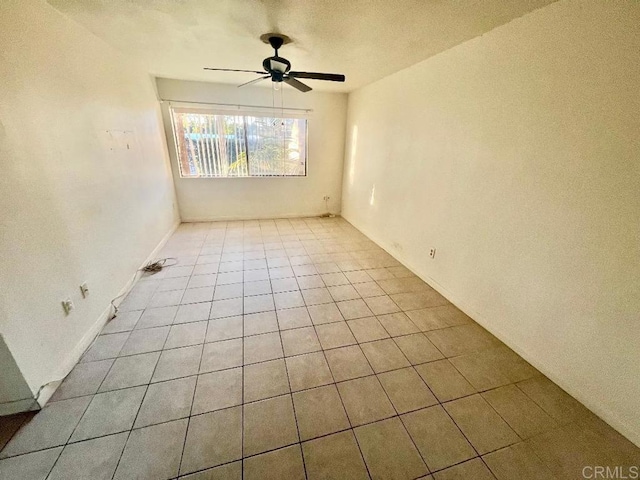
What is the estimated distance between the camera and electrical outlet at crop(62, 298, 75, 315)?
63.9 inches

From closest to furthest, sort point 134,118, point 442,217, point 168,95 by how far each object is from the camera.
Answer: point 442,217, point 134,118, point 168,95

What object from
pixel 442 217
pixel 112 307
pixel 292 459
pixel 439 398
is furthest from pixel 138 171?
pixel 439 398

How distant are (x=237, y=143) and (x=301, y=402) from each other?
406 centimetres

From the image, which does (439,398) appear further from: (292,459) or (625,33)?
(625,33)

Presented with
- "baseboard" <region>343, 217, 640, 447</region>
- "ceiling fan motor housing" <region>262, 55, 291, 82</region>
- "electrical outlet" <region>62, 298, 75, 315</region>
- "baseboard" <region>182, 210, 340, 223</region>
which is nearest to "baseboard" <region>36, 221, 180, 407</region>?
"electrical outlet" <region>62, 298, 75, 315</region>

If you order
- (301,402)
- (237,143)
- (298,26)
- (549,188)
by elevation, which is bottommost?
(301,402)

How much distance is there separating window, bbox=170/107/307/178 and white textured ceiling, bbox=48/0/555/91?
1.30 metres

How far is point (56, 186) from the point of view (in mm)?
1629

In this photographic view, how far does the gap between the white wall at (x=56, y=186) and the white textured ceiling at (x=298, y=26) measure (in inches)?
13.3

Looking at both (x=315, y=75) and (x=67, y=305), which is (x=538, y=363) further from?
(x=67, y=305)

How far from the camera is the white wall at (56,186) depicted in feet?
Result: 4.32

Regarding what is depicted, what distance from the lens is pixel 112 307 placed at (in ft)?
7.09

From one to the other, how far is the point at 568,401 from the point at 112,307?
3333 millimetres

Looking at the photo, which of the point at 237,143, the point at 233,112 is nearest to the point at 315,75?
the point at 233,112
